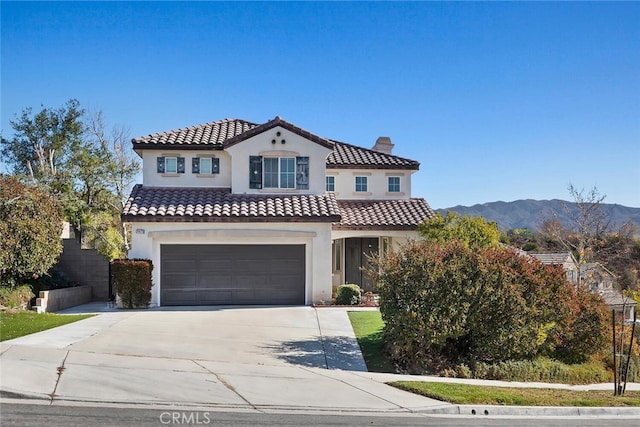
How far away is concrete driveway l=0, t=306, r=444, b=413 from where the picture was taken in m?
9.13

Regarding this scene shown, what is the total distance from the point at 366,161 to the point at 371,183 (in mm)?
1012

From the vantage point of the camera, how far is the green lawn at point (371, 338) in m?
13.0

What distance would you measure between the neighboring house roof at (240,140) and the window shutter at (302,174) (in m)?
1.00

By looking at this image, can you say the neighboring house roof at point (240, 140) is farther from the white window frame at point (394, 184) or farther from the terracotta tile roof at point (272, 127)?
the white window frame at point (394, 184)

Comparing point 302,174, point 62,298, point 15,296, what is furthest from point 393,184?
point 15,296

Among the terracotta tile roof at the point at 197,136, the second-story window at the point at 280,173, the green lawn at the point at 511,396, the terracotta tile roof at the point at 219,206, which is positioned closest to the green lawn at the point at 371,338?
the green lawn at the point at 511,396

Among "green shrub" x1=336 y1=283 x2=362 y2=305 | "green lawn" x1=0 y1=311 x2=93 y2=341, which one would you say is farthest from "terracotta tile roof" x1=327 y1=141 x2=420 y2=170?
"green lawn" x1=0 y1=311 x2=93 y2=341

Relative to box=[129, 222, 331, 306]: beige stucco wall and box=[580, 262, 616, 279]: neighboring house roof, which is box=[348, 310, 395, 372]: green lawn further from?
box=[580, 262, 616, 279]: neighboring house roof

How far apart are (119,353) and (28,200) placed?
8.80 meters

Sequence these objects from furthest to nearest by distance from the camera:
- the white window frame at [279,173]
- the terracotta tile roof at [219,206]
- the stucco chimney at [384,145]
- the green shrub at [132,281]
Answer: the stucco chimney at [384,145] < the white window frame at [279,173] < the terracotta tile roof at [219,206] < the green shrub at [132,281]

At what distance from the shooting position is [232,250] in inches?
803

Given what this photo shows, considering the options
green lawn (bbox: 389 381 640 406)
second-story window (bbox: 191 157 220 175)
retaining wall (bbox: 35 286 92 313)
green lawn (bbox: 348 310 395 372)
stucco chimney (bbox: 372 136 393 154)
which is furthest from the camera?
stucco chimney (bbox: 372 136 393 154)

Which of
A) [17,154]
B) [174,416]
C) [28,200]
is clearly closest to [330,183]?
[28,200]

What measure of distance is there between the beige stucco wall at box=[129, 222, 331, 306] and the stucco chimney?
10.0 metres
